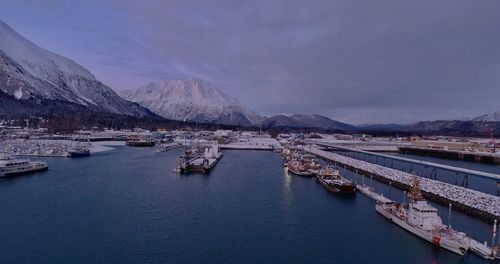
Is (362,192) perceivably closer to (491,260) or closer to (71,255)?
(491,260)

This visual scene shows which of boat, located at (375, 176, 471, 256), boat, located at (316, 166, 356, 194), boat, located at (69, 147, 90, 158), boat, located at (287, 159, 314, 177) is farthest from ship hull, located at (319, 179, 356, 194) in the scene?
boat, located at (69, 147, 90, 158)

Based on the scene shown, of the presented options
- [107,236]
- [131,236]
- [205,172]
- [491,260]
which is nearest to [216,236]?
[131,236]

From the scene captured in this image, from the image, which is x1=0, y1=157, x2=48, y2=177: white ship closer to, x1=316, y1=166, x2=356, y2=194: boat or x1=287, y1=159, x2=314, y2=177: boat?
x1=287, y1=159, x2=314, y2=177: boat

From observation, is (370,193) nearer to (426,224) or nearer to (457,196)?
(457,196)

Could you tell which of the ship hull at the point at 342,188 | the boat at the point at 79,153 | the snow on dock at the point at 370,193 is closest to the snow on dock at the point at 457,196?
the snow on dock at the point at 370,193

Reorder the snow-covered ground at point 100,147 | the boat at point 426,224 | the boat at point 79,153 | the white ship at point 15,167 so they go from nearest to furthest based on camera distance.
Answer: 1. the boat at point 426,224
2. the white ship at point 15,167
3. the boat at point 79,153
4. the snow-covered ground at point 100,147

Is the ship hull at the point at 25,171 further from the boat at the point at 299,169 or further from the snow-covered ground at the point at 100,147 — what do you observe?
the boat at the point at 299,169

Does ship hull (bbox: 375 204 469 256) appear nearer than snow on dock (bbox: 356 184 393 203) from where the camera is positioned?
Yes

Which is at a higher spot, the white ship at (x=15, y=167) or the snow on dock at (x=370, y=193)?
the white ship at (x=15, y=167)
